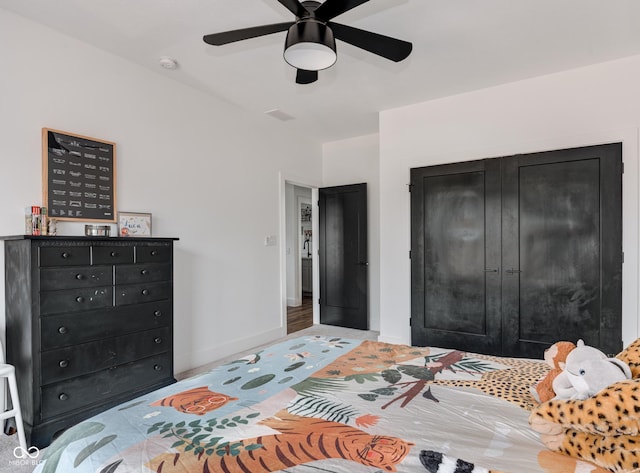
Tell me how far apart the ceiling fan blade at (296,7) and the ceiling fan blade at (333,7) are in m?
0.07

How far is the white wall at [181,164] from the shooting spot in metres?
2.45

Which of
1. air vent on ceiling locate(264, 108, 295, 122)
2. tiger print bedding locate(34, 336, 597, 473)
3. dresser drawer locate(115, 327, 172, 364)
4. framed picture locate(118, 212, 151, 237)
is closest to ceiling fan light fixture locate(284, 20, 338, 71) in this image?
tiger print bedding locate(34, 336, 597, 473)

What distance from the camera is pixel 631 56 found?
3.04 meters

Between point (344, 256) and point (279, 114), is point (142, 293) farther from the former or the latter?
point (344, 256)

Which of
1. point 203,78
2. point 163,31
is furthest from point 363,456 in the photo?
point 203,78

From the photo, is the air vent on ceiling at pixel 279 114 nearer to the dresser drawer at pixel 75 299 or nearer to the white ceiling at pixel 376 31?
the white ceiling at pixel 376 31

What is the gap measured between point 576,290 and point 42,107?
456 cm

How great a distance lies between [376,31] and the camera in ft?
8.73

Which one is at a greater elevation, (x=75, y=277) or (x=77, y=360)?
(x=75, y=277)

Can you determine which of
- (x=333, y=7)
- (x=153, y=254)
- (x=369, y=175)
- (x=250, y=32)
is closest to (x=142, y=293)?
(x=153, y=254)

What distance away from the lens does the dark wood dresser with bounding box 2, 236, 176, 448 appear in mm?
2127

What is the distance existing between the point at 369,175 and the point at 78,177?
11.7ft

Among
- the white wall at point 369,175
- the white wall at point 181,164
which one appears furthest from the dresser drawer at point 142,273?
the white wall at point 369,175

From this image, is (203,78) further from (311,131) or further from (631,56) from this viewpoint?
(631,56)
